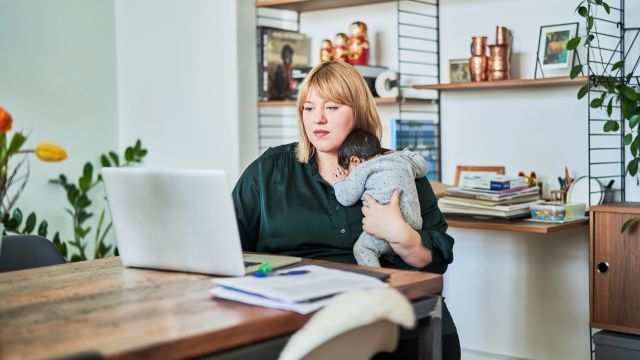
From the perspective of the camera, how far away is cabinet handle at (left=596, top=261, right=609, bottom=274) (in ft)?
10.5

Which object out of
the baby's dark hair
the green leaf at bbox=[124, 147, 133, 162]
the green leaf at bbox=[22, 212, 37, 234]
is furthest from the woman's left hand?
the green leaf at bbox=[124, 147, 133, 162]

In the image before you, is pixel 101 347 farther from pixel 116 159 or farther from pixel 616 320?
pixel 116 159

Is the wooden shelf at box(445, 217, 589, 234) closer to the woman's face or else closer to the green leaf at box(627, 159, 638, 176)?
the green leaf at box(627, 159, 638, 176)

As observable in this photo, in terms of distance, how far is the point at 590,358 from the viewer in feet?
11.6

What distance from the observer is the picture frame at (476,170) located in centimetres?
381

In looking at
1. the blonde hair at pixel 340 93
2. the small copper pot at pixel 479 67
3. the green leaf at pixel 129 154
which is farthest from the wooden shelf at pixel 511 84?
the green leaf at pixel 129 154

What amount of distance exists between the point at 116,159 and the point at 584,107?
7.84 feet

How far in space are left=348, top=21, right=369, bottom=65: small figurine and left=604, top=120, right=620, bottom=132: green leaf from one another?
1.27 metres

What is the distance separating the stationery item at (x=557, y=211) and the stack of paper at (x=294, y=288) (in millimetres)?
1742

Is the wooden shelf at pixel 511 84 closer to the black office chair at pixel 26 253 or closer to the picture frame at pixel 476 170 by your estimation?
the picture frame at pixel 476 170

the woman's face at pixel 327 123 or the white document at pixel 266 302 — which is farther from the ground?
the woman's face at pixel 327 123

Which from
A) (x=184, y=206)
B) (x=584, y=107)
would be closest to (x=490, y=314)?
(x=584, y=107)

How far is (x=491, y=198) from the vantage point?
3.37 m

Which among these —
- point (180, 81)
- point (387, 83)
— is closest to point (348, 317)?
point (387, 83)
